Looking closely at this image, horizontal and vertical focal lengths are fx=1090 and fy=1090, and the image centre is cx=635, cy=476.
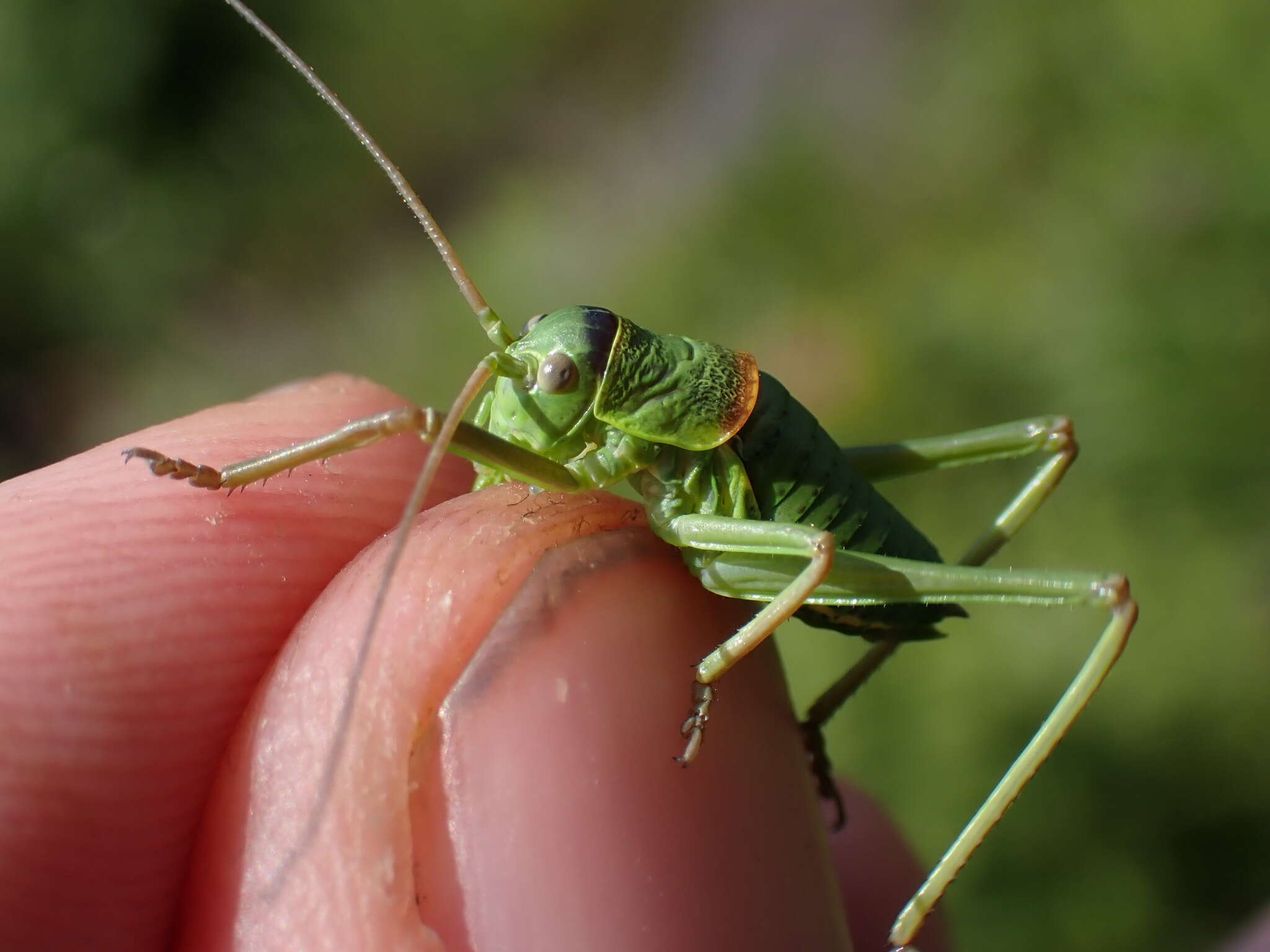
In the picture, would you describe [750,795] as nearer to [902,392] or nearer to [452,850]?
[452,850]

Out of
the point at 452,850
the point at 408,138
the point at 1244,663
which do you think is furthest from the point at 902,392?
the point at 408,138

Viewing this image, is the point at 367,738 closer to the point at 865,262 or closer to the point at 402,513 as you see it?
the point at 402,513

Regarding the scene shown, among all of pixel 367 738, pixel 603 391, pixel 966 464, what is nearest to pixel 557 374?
pixel 603 391

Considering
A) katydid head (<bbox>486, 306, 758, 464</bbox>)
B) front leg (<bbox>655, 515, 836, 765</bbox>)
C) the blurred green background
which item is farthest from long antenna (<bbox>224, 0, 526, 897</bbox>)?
the blurred green background

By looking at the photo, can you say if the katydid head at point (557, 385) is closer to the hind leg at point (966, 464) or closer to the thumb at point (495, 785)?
the thumb at point (495, 785)

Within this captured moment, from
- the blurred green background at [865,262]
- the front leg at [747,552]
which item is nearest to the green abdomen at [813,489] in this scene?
the front leg at [747,552]

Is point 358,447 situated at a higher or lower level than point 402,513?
higher
